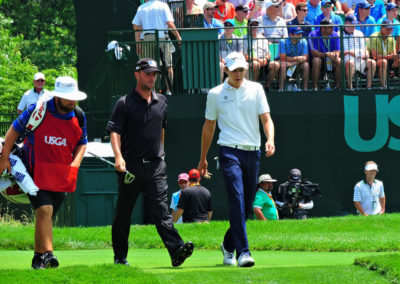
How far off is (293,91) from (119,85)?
325cm

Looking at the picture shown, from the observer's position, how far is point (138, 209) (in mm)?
17797

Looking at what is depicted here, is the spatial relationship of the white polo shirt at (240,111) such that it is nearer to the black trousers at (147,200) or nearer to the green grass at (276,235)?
the black trousers at (147,200)

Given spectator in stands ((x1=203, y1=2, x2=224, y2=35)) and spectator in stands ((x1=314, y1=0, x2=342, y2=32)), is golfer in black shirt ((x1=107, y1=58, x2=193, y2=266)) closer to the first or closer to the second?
spectator in stands ((x1=203, y1=2, x2=224, y2=35))

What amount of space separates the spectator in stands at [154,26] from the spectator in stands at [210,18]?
691 millimetres

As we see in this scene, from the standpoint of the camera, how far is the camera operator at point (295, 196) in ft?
56.3

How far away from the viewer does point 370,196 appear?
56.5 ft

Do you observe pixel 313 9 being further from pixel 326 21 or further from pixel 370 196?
pixel 370 196

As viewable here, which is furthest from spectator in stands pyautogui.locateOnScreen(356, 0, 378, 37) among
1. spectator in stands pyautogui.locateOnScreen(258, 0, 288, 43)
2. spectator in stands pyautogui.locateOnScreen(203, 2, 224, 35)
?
spectator in stands pyautogui.locateOnScreen(203, 2, 224, 35)

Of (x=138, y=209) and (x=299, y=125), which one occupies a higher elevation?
(x=299, y=125)

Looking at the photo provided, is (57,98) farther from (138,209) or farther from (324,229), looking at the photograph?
(138,209)

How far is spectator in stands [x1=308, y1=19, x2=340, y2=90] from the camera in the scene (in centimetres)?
1786

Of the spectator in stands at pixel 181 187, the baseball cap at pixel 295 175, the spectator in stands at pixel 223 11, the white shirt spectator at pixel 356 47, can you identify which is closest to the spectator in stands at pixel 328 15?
the white shirt spectator at pixel 356 47

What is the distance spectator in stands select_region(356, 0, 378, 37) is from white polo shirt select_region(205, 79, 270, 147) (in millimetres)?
9340

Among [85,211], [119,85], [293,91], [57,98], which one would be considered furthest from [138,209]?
[57,98]
